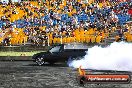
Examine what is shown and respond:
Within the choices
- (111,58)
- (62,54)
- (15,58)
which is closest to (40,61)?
(62,54)

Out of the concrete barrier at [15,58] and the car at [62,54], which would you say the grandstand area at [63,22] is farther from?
the car at [62,54]

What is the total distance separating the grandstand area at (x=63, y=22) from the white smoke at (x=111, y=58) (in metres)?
9.47

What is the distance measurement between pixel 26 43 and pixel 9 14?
356 inches

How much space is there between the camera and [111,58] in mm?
22750

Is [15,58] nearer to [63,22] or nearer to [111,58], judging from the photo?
[63,22]

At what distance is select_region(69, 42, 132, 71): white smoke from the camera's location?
72.0 feet

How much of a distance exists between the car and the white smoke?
0.79 meters

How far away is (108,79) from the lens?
10.8 metres

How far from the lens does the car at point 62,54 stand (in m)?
25.9

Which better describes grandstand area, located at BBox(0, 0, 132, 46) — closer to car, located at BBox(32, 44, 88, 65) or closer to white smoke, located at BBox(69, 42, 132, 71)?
car, located at BBox(32, 44, 88, 65)

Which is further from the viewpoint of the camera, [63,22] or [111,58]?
[63,22]

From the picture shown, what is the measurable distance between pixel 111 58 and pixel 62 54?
4580 mm

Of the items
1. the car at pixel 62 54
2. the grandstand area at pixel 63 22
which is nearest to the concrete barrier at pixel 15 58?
the grandstand area at pixel 63 22

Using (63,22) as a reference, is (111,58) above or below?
below
